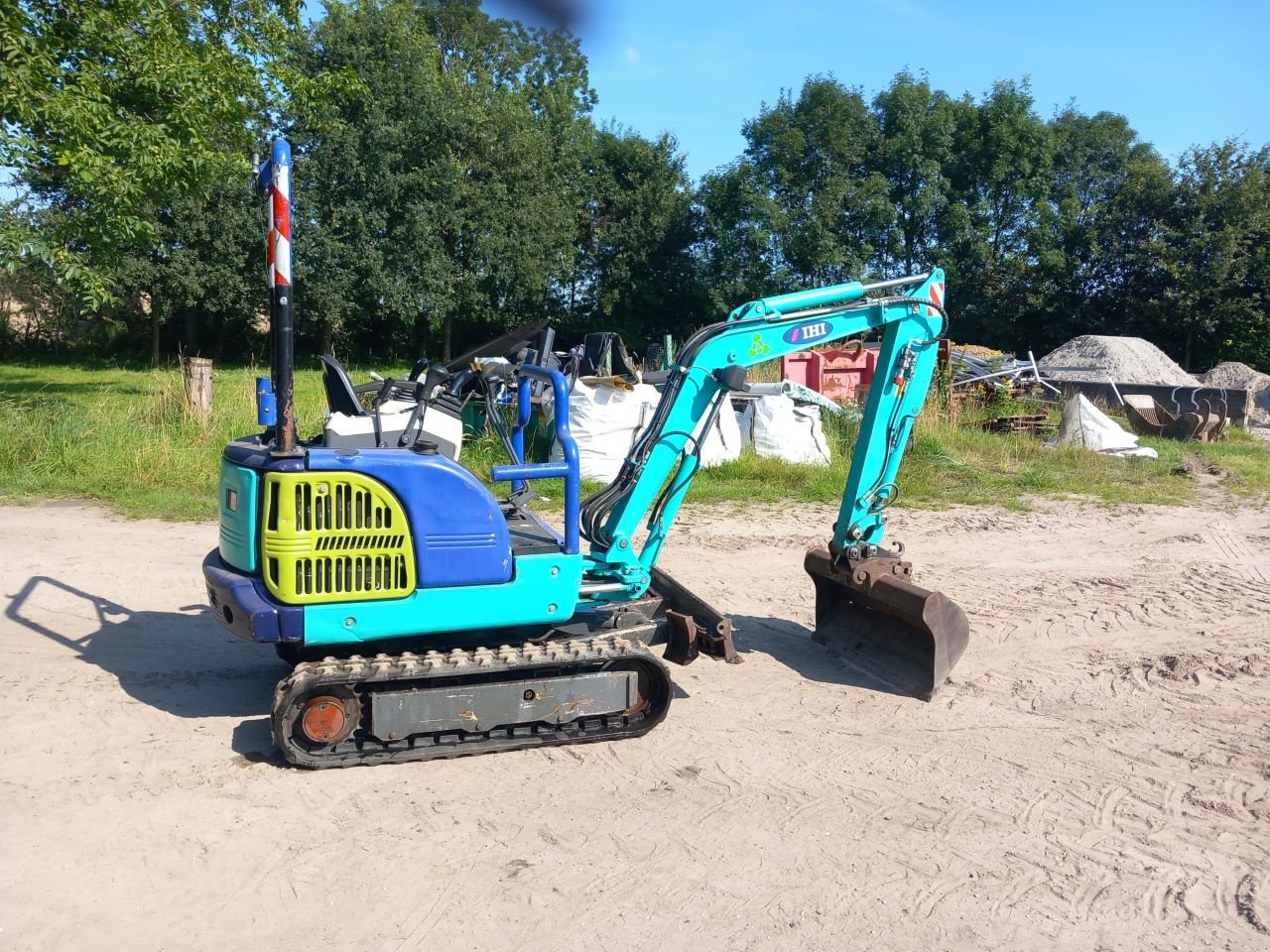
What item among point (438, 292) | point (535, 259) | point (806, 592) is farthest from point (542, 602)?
→ point (535, 259)

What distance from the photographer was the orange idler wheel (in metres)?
4.41

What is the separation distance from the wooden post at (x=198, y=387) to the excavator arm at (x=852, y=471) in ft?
25.8

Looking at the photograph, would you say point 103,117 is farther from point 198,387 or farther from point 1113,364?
point 1113,364

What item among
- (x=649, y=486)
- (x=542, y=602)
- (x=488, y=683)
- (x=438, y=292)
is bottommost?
(x=488, y=683)

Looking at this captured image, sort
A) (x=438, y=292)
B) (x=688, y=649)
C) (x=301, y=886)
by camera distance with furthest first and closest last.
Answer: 1. (x=438, y=292)
2. (x=688, y=649)
3. (x=301, y=886)

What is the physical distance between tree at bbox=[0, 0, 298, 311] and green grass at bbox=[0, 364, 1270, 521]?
1523mm

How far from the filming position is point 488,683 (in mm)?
4598

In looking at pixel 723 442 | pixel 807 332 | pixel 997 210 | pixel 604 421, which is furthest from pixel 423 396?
pixel 997 210

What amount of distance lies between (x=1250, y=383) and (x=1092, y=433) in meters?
9.99

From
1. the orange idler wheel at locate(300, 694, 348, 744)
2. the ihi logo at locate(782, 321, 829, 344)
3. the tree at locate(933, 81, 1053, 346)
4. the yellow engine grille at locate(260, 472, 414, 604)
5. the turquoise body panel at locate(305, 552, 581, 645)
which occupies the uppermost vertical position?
the tree at locate(933, 81, 1053, 346)

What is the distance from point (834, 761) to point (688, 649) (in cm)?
88

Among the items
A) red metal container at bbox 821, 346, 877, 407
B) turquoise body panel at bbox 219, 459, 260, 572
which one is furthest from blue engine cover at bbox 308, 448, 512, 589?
red metal container at bbox 821, 346, 877, 407

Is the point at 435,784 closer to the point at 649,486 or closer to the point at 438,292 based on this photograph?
Result: the point at 649,486

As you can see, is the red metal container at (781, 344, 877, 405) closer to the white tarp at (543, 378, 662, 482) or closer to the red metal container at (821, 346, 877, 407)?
the red metal container at (821, 346, 877, 407)
